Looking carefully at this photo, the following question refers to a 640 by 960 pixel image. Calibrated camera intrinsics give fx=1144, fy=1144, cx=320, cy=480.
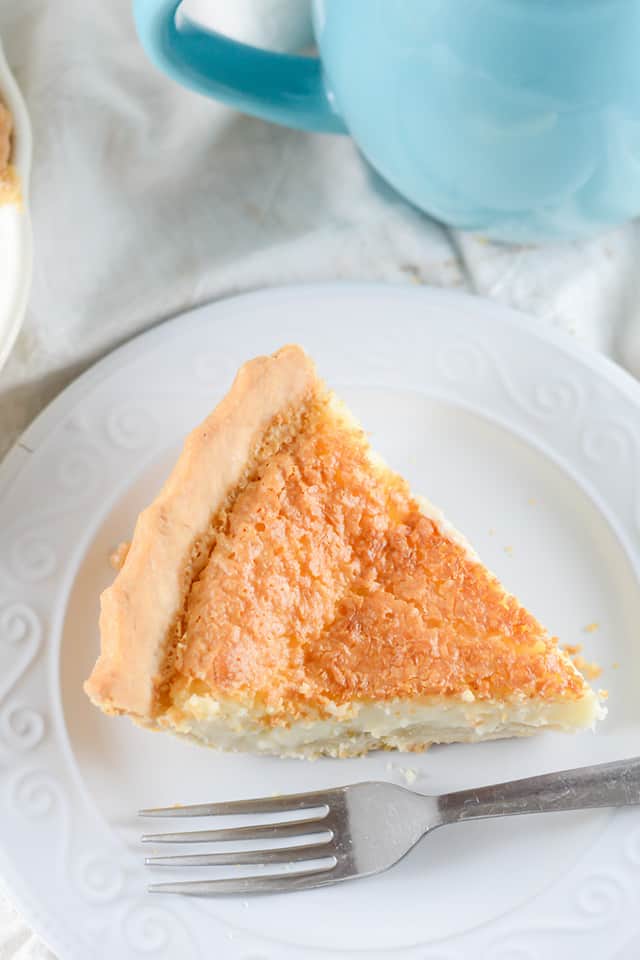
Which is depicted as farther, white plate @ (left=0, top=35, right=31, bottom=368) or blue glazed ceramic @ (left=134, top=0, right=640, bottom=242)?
white plate @ (left=0, top=35, right=31, bottom=368)

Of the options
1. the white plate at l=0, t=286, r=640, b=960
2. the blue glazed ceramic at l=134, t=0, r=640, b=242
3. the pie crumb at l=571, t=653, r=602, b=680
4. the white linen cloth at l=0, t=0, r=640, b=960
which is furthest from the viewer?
the white linen cloth at l=0, t=0, r=640, b=960

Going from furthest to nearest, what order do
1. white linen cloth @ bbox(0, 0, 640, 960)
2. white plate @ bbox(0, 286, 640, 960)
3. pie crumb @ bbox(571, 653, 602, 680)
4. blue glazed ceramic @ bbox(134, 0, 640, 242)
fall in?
1. white linen cloth @ bbox(0, 0, 640, 960)
2. pie crumb @ bbox(571, 653, 602, 680)
3. white plate @ bbox(0, 286, 640, 960)
4. blue glazed ceramic @ bbox(134, 0, 640, 242)

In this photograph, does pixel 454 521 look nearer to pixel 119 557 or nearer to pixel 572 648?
pixel 572 648

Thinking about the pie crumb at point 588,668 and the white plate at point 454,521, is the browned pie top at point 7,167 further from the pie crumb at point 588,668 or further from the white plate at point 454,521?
the pie crumb at point 588,668

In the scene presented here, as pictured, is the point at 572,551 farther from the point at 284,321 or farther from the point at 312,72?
the point at 312,72

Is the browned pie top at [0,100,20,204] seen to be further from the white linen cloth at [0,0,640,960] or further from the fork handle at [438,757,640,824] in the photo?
the fork handle at [438,757,640,824]

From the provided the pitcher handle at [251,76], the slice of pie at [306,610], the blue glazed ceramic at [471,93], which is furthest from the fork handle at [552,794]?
the pitcher handle at [251,76]

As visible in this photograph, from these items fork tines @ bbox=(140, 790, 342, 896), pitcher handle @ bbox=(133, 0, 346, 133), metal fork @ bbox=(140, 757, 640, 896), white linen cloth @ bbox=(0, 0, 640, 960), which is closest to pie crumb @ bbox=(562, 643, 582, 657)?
metal fork @ bbox=(140, 757, 640, 896)
